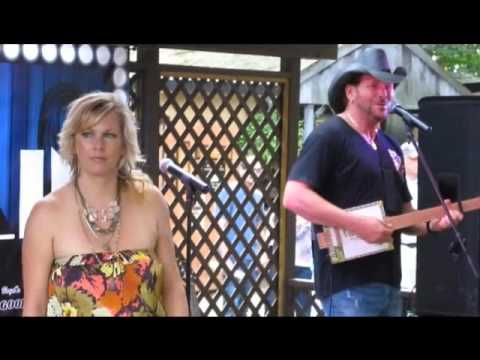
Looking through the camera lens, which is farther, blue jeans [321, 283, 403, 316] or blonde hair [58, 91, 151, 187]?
blue jeans [321, 283, 403, 316]

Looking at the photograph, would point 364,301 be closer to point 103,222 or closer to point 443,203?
point 443,203

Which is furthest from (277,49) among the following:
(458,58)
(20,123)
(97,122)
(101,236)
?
(101,236)

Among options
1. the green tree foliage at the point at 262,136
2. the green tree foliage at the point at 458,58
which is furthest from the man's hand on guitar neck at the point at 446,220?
the green tree foliage at the point at 262,136

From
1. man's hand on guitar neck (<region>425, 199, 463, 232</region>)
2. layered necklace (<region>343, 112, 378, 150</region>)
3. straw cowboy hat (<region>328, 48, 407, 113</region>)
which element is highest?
straw cowboy hat (<region>328, 48, 407, 113</region>)

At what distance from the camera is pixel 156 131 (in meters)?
2.76

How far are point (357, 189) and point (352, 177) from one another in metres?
0.04

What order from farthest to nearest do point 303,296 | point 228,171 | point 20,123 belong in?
point 303,296, point 228,171, point 20,123

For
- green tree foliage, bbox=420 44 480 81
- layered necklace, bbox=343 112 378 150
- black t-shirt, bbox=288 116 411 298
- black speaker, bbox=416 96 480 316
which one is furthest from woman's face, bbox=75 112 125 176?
green tree foliage, bbox=420 44 480 81

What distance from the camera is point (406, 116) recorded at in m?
2.34

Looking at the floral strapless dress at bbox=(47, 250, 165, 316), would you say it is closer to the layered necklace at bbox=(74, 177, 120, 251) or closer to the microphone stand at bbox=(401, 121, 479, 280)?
the layered necklace at bbox=(74, 177, 120, 251)

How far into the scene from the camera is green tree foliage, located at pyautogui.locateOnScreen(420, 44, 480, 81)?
8.43 ft

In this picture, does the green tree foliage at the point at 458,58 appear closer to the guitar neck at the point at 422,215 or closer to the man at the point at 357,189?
the man at the point at 357,189
